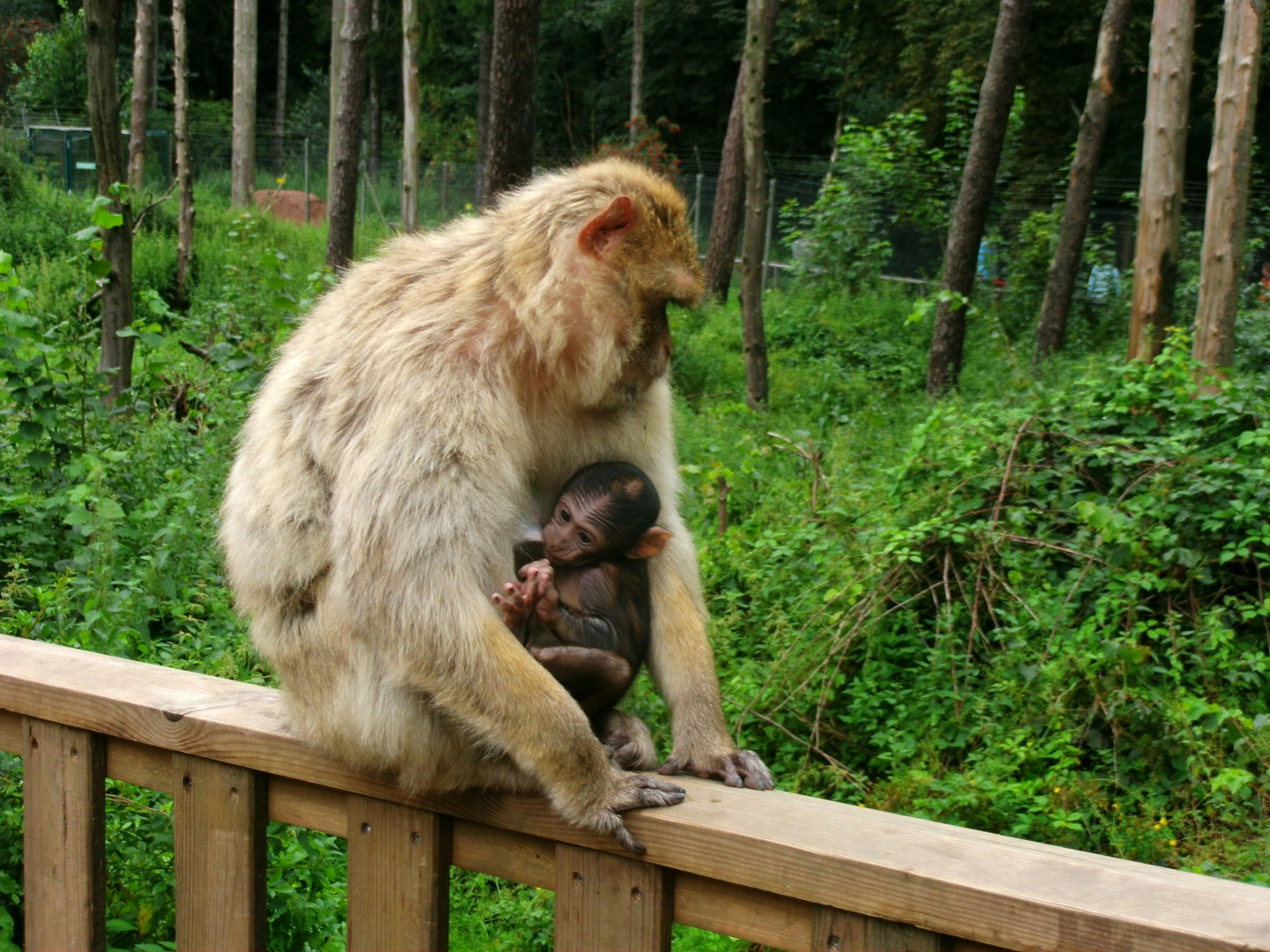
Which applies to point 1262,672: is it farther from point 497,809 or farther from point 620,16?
point 620,16

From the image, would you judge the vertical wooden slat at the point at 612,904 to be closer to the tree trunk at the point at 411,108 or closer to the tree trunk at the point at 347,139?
the tree trunk at the point at 347,139

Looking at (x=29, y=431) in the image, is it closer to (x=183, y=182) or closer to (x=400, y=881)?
(x=400, y=881)

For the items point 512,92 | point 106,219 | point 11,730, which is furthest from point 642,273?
point 512,92

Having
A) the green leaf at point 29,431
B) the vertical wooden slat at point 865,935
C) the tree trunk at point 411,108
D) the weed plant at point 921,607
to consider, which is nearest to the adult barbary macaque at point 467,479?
the vertical wooden slat at point 865,935

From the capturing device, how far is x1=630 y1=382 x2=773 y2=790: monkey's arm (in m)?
2.36

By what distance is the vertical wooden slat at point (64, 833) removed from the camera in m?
2.12

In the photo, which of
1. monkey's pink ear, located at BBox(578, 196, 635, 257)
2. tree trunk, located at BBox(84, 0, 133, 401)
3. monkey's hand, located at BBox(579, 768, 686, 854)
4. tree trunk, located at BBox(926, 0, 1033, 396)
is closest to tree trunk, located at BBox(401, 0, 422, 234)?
tree trunk, located at BBox(926, 0, 1033, 396)

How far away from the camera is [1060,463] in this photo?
471 cm

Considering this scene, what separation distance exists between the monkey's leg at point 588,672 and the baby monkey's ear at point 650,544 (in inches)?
9.9

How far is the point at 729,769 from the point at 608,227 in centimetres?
115

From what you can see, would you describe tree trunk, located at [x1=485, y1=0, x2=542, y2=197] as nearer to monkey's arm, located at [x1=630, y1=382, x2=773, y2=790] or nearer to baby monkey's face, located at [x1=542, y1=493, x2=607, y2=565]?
monkey's arm, located at [x1=630, y1=382, x2=773, y2=790]

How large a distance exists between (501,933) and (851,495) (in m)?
2.37

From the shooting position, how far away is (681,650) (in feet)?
8.30

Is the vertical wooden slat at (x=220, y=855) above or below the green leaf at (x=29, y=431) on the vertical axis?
below
